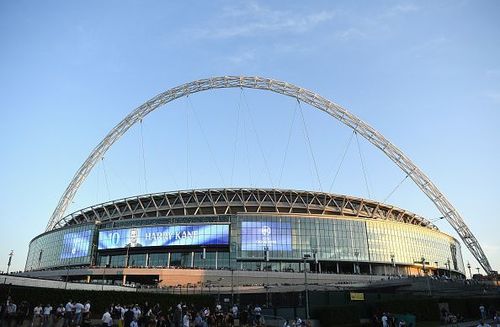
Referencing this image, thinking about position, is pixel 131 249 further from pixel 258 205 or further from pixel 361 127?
pixel 361 127

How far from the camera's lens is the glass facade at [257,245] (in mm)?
103688

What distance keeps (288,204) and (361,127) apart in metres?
32.1

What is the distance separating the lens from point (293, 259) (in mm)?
103875

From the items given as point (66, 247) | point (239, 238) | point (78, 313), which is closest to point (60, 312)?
point (78, 313)

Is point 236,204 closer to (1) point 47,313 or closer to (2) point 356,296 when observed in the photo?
(2) point 356,296

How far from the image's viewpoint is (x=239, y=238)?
10388 centimetres

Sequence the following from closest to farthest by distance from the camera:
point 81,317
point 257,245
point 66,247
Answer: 1. point 81,317
2. point 257,245
3. point 66,247

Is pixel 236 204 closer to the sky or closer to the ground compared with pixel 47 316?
closer to the sky

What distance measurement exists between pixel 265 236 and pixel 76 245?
50535mm

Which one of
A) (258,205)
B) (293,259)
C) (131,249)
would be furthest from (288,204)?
(131,249)

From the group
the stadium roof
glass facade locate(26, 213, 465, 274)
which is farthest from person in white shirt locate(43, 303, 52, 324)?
the stadium roof

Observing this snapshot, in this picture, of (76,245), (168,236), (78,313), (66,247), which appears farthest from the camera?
(66,247)

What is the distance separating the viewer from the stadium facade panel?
4097 inches

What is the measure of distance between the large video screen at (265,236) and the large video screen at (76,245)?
41694 millimetres
